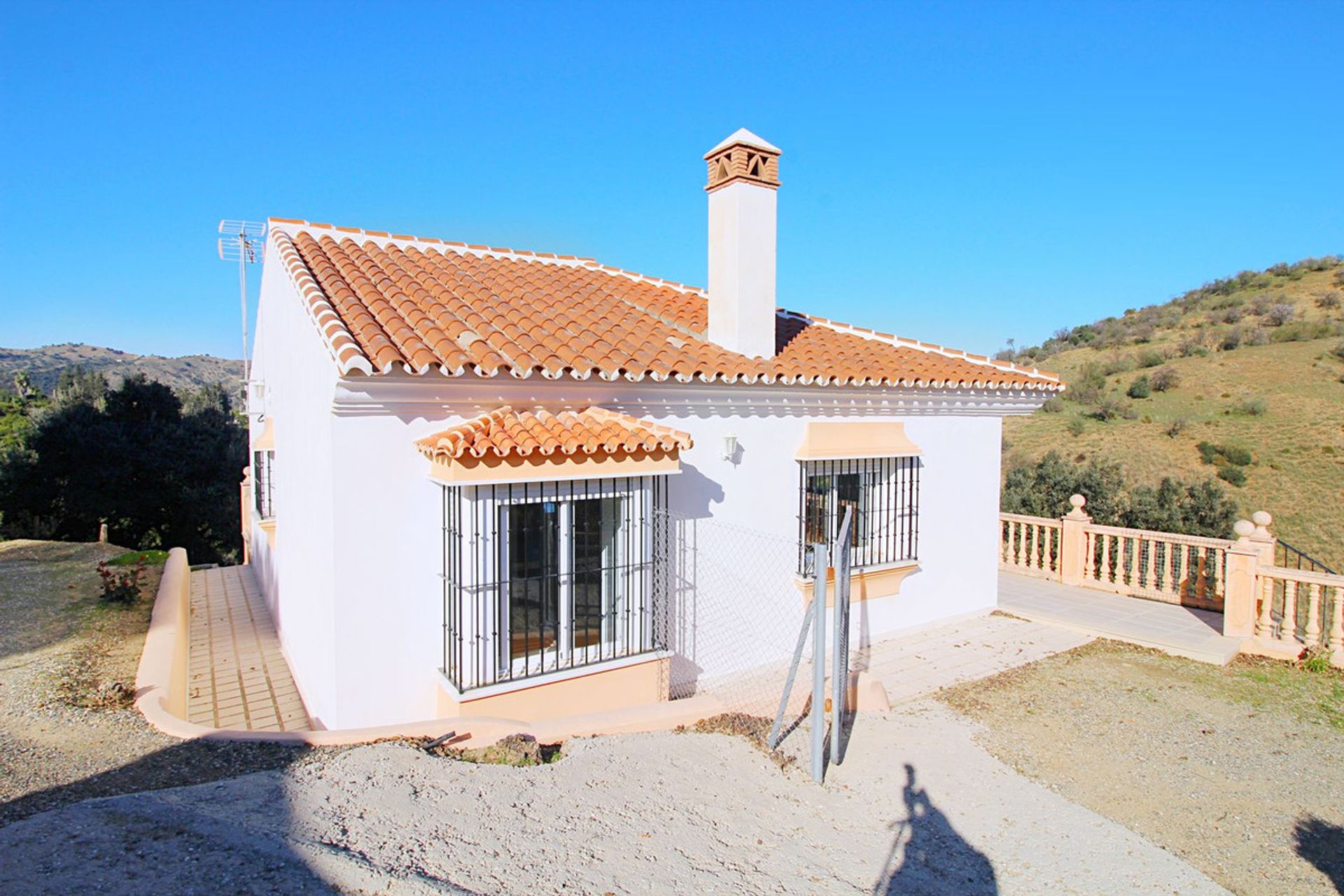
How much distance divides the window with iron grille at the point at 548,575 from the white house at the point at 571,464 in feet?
0.08

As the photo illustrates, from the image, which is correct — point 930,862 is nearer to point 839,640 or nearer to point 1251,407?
point 839,640

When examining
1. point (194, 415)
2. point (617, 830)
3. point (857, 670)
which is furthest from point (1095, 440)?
point (194, 415)

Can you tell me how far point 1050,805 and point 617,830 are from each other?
3.49m

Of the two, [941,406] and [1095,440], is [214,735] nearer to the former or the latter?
[941,406]

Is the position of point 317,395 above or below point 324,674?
above

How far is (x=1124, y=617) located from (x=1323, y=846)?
5621 mm

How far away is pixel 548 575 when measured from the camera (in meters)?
6.54

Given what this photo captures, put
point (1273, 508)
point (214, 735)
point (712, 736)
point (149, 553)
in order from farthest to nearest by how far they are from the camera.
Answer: point (1273, 508), point (149, 553), point (712, 736), point (214, 735)

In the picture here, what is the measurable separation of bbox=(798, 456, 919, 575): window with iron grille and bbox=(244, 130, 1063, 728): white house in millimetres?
36

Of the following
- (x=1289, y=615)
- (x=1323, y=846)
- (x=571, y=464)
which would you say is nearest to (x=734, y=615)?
(x=571, y=464)

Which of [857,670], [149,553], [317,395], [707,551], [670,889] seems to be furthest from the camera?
[149,553]

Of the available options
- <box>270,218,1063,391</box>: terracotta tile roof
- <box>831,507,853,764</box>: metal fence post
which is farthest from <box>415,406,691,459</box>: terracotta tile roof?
<box>831,507,853,764</box>: metal fence post

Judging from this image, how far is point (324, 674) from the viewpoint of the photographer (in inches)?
260

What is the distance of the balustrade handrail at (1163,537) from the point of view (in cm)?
1083
